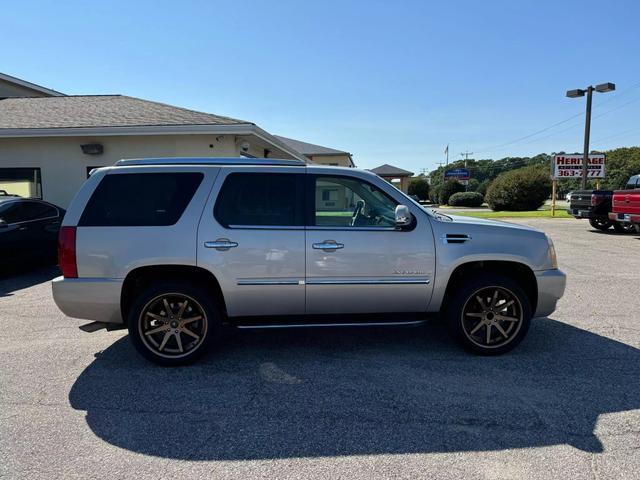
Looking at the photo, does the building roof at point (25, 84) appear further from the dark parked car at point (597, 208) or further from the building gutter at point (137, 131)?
the dark parked car at point (597, 208)

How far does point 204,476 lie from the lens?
264cm

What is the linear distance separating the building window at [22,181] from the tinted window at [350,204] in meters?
11.8

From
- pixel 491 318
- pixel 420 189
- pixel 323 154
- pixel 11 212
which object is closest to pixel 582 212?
pixel 491 318

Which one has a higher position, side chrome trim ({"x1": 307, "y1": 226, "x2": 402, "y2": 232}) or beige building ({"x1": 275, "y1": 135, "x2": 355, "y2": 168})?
beige building ({"x1": 275, "y1": 135, "x2": 355, "y2": 168})

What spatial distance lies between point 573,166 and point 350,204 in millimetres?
27011

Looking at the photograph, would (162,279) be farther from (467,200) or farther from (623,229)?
(467,200)

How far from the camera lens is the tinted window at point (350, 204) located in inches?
169

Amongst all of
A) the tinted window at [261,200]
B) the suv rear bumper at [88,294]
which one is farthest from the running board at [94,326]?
the tinted window at [261,200]

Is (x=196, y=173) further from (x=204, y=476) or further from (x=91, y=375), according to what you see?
(x=204, y=476)

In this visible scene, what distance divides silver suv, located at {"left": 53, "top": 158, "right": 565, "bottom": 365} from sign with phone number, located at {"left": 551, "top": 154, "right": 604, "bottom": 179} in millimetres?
25168

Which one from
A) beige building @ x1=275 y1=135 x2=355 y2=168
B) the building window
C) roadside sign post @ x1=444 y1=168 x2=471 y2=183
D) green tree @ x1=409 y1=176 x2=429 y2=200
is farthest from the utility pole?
green tree @ x1=409 y1=176 x2=429 y2=200

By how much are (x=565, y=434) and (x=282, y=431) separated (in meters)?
1.97

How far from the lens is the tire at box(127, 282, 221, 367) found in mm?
4102

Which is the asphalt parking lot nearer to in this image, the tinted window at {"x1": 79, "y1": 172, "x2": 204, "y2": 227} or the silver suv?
the silver suv
